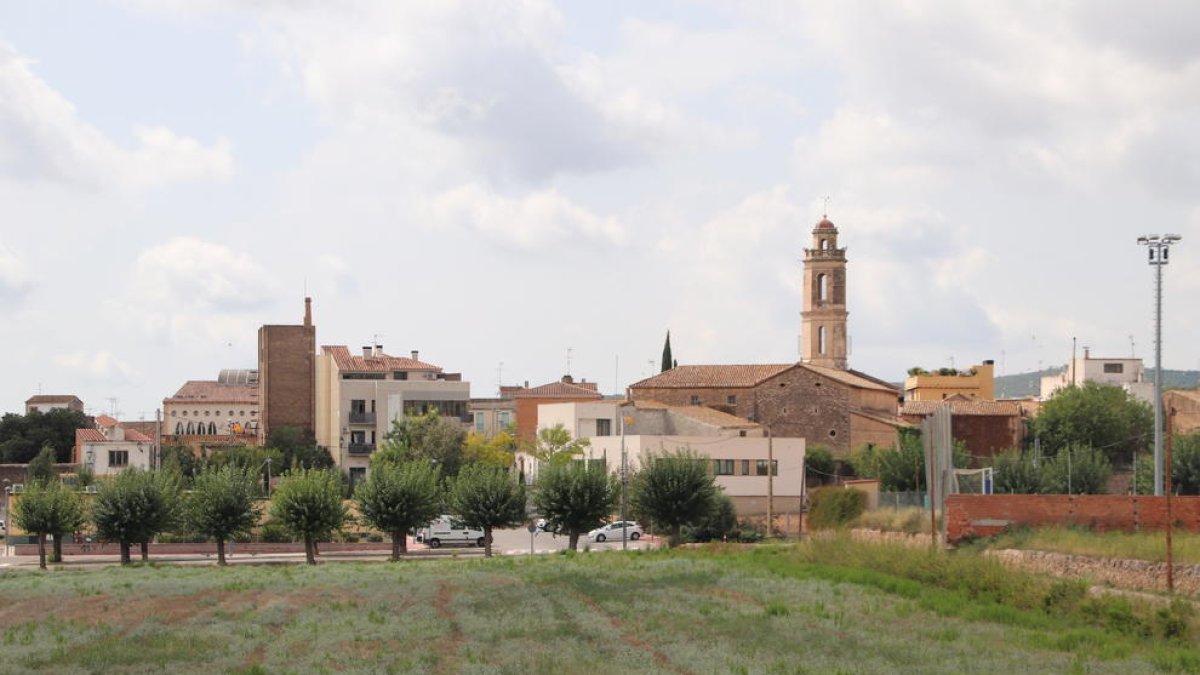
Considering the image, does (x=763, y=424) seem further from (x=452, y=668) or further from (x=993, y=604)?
(x=452, y=668)

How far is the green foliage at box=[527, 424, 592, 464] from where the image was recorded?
288 feet

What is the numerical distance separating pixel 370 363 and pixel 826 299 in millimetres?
34441

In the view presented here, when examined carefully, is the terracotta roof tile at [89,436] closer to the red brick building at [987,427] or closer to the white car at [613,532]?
the white car at [613,532]

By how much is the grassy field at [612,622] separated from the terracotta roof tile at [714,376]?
2088 inches

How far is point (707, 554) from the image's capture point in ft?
166

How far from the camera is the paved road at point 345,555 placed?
6612cm

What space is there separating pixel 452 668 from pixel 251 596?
42.2ft

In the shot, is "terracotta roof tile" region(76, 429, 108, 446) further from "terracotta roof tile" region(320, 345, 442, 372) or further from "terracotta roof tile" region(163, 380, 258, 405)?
"terracotta roof tile" region(163, 380, 258, 405)

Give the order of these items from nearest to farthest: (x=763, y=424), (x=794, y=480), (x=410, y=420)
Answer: (x=794, y=480) → (x=763, y=424) → (x=410, y=420)

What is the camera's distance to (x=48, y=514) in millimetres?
66500

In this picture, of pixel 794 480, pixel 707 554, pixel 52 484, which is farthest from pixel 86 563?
pixel 794 480

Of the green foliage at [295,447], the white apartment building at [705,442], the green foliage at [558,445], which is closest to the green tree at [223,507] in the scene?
the white apartment building at [705,442]

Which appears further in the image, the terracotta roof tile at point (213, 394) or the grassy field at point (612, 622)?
the terracotta roof tile at point (213, 394)

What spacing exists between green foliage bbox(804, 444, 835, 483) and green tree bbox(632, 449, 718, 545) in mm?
20974
